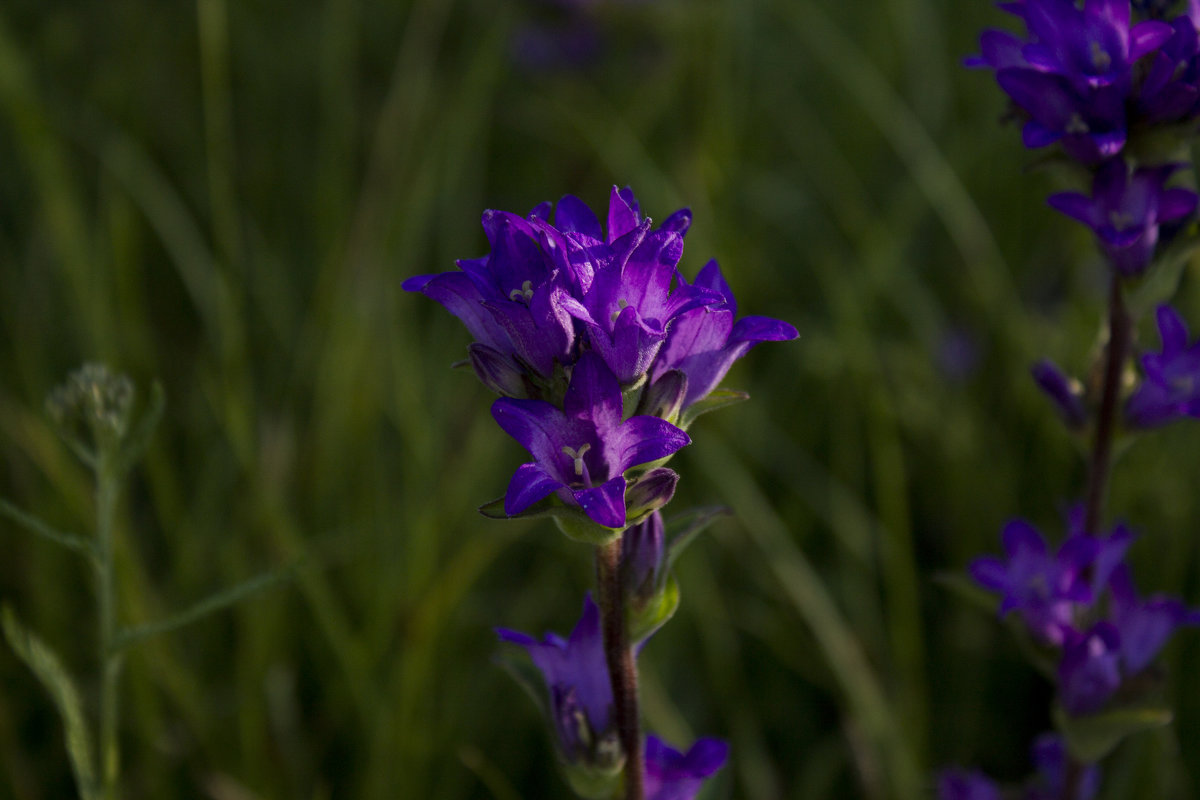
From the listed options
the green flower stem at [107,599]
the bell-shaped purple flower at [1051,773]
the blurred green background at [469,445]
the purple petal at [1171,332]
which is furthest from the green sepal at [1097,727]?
the green flower stem at [107,599]

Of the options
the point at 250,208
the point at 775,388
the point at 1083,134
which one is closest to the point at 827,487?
the point at 775,388

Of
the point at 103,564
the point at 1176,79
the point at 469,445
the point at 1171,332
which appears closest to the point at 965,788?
the point at 1171,332

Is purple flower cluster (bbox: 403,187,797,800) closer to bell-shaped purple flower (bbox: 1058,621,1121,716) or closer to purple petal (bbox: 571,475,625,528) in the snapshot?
purple petal (bbox: 571,475,625,528)

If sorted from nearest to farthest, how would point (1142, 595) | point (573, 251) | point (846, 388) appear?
point (573, 251)
point (1142, 595)
point (846, 388)

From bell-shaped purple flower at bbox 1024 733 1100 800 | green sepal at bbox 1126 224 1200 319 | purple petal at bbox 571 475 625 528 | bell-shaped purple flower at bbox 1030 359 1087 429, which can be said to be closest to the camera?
purple petal at bbox 571 475 625 528

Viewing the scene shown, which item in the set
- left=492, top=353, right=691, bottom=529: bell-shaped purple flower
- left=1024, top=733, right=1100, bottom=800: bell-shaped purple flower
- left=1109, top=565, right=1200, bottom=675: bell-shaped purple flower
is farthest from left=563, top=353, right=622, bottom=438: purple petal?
left=1024, top=733, right=1100, bottom=800: bell-shaped purple flower

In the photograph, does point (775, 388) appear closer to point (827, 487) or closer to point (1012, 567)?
point (827, 487)
